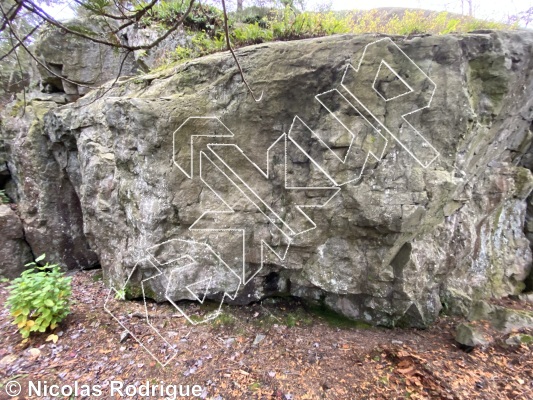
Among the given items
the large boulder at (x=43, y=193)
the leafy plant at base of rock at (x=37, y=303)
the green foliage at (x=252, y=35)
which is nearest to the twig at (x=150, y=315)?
the leafy plant at base of rock at (x=37, y=303)

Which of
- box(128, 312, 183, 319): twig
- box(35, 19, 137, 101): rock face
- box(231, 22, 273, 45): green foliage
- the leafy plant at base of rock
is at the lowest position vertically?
box(128, 312, 183, 319): twig

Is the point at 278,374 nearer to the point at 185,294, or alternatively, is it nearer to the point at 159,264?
the point at 185,294

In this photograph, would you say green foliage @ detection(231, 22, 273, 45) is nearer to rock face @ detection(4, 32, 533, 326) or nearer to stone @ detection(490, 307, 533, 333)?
rock face @ detection(4, 32, 533, 326)

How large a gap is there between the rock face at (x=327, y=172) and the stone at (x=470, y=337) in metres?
0.40

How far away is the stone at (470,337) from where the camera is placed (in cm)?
324

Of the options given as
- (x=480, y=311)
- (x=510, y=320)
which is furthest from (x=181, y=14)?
(x=510, y=320)

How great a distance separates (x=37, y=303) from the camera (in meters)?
3.40

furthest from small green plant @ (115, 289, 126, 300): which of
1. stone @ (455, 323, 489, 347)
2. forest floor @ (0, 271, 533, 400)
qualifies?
stone @ (455, 323, 489, 347)

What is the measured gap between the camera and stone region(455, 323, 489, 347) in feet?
10.6

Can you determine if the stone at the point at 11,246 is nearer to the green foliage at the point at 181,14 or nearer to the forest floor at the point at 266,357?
the forest floor at the point at 266,357

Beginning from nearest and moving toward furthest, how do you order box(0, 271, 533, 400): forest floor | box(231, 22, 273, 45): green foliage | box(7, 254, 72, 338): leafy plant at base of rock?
box(0, 271, 533, 400): forest floor < box(7, 254, 72, 338): leafy plant at base of rock < box(231, 22, 273, 45): green foliage

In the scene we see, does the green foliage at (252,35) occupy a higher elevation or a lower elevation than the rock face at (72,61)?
lower

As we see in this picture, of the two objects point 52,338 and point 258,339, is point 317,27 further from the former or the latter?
point 52,338

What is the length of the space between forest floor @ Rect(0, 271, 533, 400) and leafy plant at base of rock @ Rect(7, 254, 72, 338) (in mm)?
211
